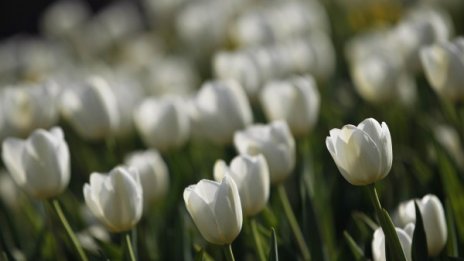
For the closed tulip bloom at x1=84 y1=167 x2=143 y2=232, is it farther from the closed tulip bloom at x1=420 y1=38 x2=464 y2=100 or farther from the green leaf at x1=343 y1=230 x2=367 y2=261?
the closed tulip bloom at x1=420 y1=38 x2=464 y2=100

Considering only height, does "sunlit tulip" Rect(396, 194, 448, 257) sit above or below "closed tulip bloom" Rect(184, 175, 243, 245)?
below

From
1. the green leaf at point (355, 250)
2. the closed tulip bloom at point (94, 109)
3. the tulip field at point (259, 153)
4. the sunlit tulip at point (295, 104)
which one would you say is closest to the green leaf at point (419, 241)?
the tulip field at point (259, 153)

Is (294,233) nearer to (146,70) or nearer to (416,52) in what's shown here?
(416,52)

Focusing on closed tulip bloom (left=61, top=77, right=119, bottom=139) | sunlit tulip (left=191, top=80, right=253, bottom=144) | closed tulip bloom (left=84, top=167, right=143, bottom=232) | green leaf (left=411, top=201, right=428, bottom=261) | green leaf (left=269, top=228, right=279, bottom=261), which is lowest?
green leaf (left=411, top=201, right=428, bottom=261)

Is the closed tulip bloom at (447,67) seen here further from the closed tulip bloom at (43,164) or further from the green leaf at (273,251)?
the closed tulip bloom at (43,164)

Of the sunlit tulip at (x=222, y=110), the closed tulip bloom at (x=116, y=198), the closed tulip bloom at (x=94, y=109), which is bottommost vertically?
the closed tulip bloom at (x=116, y=198)

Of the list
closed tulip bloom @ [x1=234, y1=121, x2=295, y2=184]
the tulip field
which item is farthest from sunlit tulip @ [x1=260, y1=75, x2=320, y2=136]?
closed tulip bloom @ [x1=234, y1=121, x2=295, y2=184]
